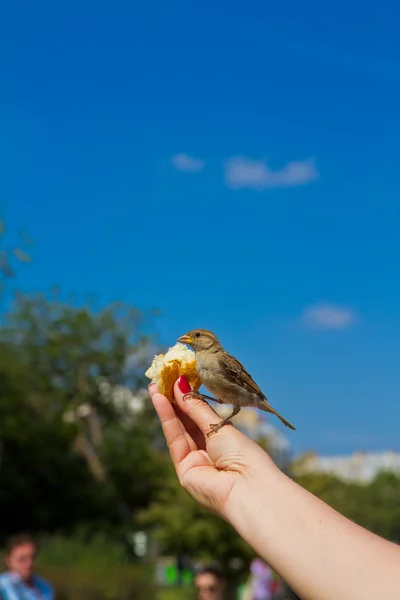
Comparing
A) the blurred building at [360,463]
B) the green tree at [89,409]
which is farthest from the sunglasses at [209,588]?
the blurred building at [360,463]

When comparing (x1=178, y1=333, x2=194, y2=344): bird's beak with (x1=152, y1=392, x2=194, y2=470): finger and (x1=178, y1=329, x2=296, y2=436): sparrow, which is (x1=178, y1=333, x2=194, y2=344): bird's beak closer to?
(x1=178, y1=329, x2=296, y2=436): sparrow

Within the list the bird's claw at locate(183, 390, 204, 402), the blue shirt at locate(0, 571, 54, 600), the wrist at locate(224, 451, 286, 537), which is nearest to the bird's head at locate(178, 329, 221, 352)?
the bird's claw at locate(183, 390, 204, 402)

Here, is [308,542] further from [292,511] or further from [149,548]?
[149,548]

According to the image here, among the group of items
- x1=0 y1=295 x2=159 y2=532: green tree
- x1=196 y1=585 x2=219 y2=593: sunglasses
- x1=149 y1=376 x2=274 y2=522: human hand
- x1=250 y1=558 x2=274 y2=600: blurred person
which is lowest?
x1=149 y1=376 x2=274 y2=522: human hand

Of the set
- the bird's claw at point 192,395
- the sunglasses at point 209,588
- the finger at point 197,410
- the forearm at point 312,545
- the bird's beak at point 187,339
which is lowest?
the forearm at point 312,545

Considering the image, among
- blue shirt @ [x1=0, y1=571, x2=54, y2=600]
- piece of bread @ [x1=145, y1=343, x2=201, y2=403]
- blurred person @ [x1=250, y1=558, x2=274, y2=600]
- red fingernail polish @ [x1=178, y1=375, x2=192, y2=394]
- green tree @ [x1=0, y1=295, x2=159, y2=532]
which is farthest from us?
green tree @ [x1=0, y1=295, x2=159, y2=532]

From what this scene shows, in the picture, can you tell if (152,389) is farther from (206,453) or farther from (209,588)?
(209,588)

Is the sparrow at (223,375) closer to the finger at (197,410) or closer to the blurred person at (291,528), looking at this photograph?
the finger at (197,410)

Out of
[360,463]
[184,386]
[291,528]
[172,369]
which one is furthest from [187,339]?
[360,463]

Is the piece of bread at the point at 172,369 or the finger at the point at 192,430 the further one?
the piece of bread at the point at 172,369
